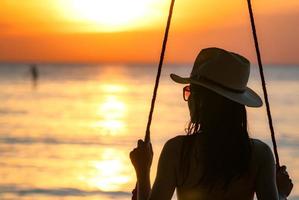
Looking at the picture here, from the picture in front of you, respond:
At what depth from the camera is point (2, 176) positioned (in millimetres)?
16203

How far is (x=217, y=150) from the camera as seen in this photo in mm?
2990

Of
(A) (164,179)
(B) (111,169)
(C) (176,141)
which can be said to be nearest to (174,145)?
(C) (176,141)

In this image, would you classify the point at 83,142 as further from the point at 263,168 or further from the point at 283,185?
the point at 263,168

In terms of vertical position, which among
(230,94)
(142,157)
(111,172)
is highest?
(230,94)

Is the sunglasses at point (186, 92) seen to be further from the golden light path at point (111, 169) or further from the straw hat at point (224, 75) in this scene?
the golden light path at point (111, 169)

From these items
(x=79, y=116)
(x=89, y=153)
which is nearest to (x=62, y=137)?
(x=89, y=153)

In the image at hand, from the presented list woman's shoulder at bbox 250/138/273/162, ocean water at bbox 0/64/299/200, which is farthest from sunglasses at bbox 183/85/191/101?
ocean water at bbox 0/64/299/200

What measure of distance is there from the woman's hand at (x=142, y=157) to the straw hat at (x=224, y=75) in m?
0.34

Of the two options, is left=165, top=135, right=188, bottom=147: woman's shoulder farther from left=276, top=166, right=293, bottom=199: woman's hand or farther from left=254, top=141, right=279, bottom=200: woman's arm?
left=276, top=166, right=293, bottom=199: woman's hand

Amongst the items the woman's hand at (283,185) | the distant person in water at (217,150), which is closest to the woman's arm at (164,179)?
the distant person in water at (217,150)

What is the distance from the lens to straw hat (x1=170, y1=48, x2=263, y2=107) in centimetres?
300

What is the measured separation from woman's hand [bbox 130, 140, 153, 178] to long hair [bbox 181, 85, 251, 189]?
0.28m

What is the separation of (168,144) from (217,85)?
0.91ft

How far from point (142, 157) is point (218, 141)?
1.29 ft
